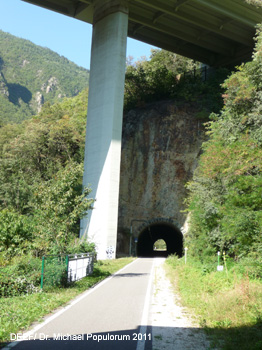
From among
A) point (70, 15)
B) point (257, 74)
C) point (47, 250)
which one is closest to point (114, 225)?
point (47, 250)

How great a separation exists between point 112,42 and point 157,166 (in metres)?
14.9

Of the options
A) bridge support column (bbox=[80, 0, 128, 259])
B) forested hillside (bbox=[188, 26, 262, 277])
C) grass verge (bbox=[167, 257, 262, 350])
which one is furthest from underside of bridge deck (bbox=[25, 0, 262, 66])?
grass verge (bbox=[167, 257, 262, 350])

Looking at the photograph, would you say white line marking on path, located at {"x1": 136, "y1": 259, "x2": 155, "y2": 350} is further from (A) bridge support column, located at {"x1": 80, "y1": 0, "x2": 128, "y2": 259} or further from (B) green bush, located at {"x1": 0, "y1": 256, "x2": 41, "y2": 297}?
(A) bridge support column, located at {"x1": 80, "y1": 0, "x2": 128, "y2": 259}

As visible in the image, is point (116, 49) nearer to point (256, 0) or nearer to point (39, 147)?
point (256, 0)

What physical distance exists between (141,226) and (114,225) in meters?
10.1

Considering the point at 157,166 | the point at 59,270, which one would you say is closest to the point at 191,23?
the point at 157,166

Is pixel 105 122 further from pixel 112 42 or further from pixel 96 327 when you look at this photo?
pixel 96 327

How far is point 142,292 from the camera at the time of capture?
462 inches

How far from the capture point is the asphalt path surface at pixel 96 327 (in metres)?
5.95

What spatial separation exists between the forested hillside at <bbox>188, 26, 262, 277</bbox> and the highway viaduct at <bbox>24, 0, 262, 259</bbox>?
8.11 metres

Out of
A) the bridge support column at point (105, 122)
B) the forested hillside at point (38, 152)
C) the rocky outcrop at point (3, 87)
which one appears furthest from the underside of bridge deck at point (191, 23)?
the rocky outcrop at point (3, 87)

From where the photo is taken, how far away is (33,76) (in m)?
154

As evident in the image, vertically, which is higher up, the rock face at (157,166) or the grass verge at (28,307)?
the rock face at (157,166)

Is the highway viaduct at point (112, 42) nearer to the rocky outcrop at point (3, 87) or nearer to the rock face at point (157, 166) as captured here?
the rock face at point (157, 166)
